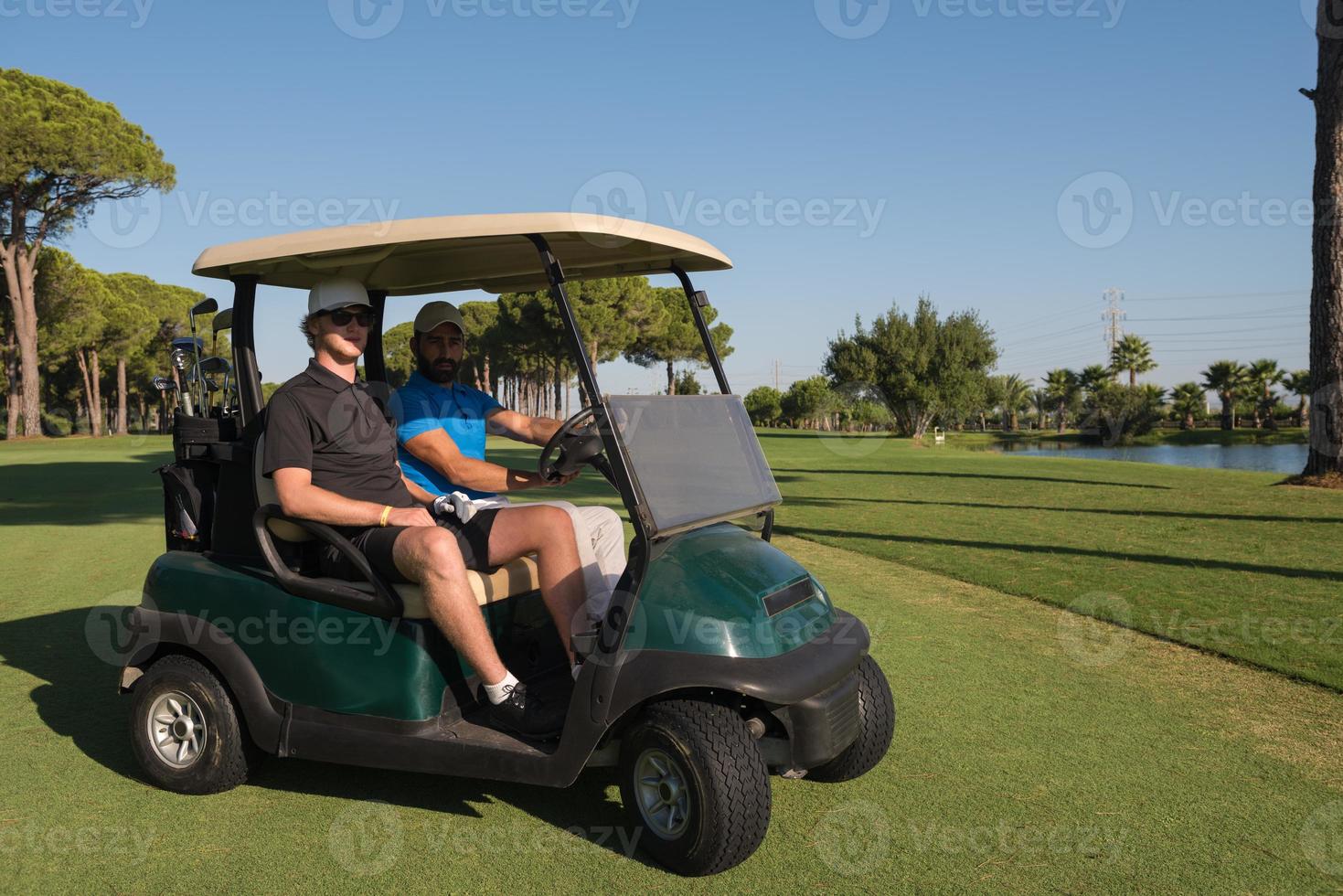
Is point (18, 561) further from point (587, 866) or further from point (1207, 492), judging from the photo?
point (1207, 492)

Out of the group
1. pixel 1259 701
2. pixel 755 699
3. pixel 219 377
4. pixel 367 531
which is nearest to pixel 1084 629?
pixel 1259 701

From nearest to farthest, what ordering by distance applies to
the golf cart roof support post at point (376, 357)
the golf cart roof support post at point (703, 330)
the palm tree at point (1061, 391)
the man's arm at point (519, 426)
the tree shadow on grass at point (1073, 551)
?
the golf cart roof support post at point (703, 330) → the man's arm at point (519, 426) → the golf cart roof support post at point (376, 357) → the tree shadow on grass at point (1073, 551) → the palm tree at point (1061, 391)

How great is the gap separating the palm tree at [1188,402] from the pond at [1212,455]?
18111 millimetres

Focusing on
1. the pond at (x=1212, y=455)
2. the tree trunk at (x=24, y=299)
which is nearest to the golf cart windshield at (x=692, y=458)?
the pond at (x=1212, y=455)

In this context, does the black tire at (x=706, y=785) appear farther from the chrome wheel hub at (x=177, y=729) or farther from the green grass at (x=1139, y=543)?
the green grass at (x=1139, y=543)

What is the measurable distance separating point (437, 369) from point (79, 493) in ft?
44.8

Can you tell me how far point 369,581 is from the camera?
10.4 feet

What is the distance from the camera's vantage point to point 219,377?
4.48m

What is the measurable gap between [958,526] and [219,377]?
8.51 m

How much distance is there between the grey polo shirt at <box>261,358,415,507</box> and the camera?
10.8ft

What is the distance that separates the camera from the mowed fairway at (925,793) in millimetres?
2793

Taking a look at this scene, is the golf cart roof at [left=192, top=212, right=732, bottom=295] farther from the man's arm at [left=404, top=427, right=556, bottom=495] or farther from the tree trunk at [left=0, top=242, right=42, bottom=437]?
the tree trunk at [left=0, top=242, right=42, bottom=437]

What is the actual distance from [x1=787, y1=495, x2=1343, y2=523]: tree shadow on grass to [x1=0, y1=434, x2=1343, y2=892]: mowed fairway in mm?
4523

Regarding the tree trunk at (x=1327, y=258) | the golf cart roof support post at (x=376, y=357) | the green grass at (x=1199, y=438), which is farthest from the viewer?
the green grass at (x=1199, y=438)
